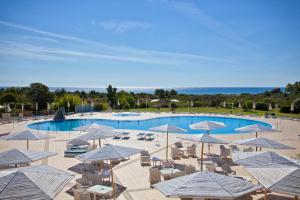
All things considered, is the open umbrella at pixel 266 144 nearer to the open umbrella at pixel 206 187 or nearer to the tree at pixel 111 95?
the open umbrella at pixel 206 187

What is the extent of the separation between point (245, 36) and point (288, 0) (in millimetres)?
6028

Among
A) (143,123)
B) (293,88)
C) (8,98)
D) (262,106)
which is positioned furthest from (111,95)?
(293,88)

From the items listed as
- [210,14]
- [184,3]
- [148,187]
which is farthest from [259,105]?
[148,187]

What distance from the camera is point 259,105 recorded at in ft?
117

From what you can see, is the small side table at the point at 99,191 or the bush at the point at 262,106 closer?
the small side table at the point at 99,191

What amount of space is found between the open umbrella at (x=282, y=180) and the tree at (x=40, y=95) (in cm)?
3381

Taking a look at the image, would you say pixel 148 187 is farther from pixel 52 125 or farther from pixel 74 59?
pixel 74 59

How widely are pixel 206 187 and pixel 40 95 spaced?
33757 millimetres

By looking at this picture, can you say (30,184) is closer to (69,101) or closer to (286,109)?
(69,101)

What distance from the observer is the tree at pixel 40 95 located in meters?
34.2

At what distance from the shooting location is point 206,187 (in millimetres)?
4824

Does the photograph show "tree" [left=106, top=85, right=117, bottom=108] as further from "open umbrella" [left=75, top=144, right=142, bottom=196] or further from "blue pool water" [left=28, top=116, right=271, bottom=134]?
"open umbrella" [left=75, top=144, right=142, bottom=196]

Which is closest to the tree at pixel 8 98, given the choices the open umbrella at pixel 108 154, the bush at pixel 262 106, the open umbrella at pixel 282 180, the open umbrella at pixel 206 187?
the open umbrella at pixel 108 154

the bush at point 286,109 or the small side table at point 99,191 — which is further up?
the bush at point 286,109
